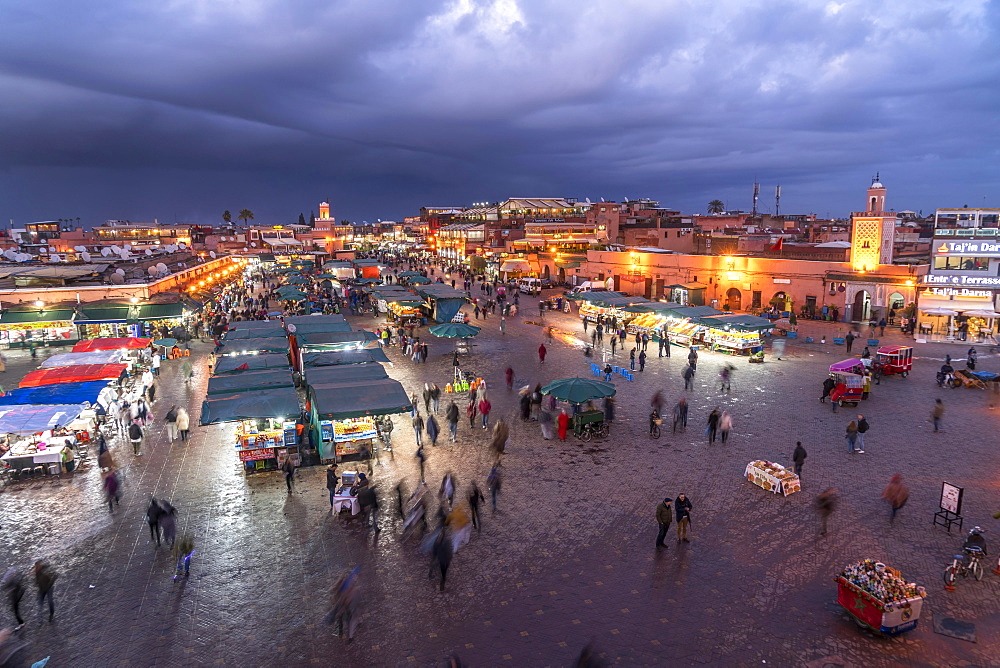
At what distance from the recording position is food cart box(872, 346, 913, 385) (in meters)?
20.7

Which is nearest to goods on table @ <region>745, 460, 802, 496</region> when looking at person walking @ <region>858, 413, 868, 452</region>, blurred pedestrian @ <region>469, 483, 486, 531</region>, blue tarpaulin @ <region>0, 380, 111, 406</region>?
person walking @ <region>858, 413, 868, 452</region>

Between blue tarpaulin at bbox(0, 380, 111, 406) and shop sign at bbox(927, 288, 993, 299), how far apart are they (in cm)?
3533

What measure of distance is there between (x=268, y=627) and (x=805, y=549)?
8193mm

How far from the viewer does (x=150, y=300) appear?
100 ft

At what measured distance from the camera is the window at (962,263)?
92.6 ft

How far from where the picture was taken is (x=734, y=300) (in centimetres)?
3872

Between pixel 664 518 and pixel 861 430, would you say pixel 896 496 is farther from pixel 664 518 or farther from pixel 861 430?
pixel 664 518

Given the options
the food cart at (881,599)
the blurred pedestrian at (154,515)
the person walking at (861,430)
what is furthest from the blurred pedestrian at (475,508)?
the person walking at (861,430)

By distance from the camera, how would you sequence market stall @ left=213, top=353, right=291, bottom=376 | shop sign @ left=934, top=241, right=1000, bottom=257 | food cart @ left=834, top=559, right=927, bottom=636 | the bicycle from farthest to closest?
shop sign @ left=934, top=241, right=1000, bottom=257 < market stall @ left=213, top=353, right=291, bottom=376 < the bicycle < food cart @ left=834, top=559, right=927, bottom=636

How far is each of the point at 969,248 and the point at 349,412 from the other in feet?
101

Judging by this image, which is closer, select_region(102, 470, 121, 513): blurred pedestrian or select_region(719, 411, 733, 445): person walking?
select_region(102, 470, 121, 513): blurred pedestrian

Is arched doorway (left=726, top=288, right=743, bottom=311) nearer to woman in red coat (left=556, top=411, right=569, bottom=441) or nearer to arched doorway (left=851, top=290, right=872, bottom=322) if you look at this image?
arched doorway (left=851, top=290, right=872, bottom=322)

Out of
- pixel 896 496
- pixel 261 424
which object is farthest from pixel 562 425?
pixel 261 424

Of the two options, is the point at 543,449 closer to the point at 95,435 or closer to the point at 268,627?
the point at 268,627
